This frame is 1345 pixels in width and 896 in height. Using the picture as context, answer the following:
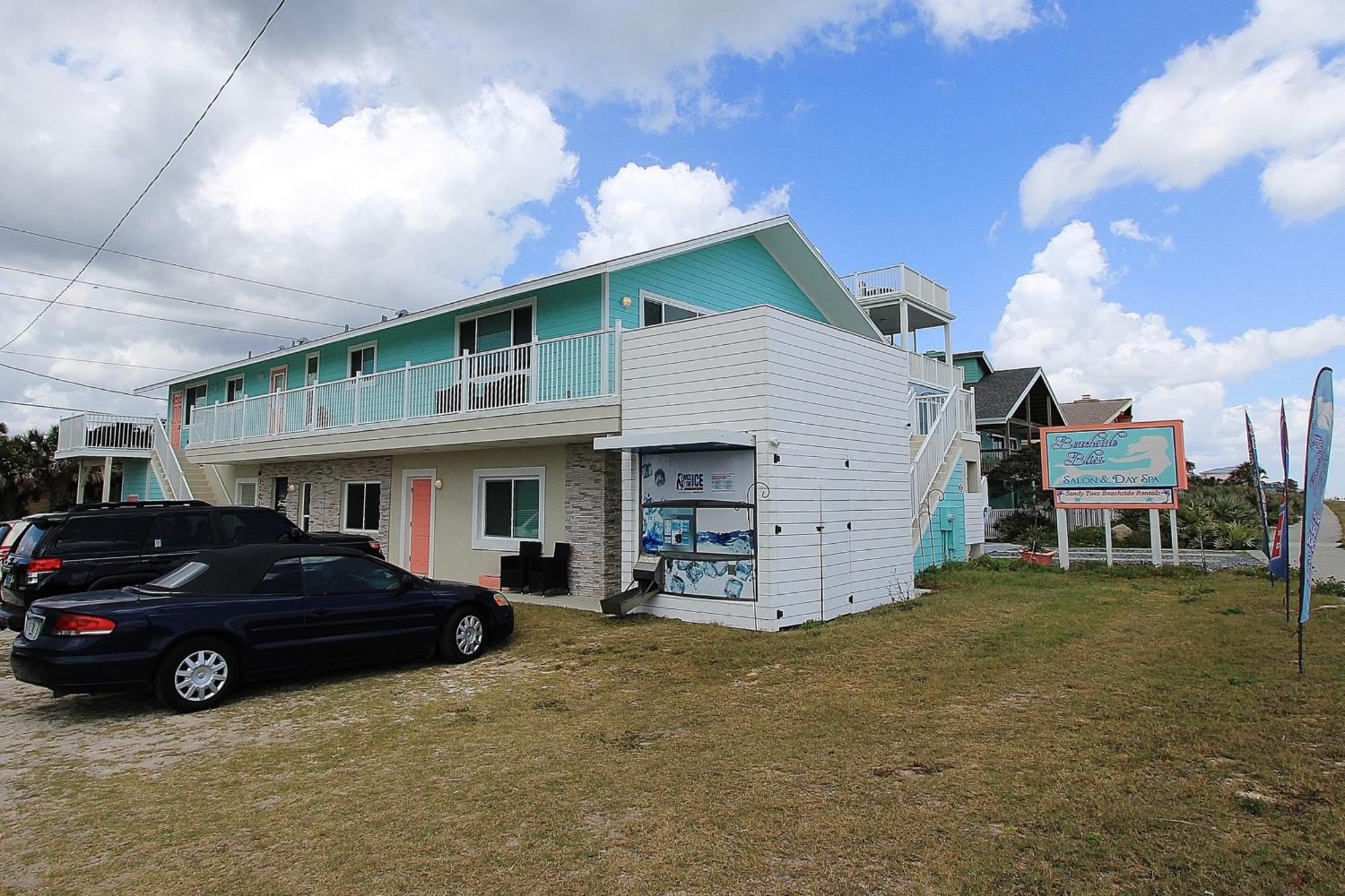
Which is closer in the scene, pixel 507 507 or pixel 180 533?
pixel 180 533

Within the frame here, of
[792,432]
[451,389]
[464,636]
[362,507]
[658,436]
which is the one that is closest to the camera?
[464,636]

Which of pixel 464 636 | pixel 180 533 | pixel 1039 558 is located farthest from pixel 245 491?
pixel 1039 558

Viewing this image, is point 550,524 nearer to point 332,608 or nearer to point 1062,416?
point 332,608

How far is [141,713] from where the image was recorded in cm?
703

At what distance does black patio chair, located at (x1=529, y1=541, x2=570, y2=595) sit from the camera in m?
13.4

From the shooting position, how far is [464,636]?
353 inches

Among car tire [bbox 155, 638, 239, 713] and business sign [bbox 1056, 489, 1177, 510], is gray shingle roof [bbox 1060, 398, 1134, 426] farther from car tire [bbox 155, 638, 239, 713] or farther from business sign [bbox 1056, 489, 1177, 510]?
car tire [bbox 155, 638, 239, 713]

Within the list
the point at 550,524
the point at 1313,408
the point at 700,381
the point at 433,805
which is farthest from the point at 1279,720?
the point at 550,524

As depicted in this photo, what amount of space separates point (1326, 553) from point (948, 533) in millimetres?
9595

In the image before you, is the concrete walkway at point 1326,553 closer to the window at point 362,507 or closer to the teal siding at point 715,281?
the teal siding at point 715,281

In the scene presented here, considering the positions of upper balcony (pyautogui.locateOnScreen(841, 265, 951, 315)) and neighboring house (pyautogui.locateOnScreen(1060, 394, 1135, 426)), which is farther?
neighboring house (pyautogui.locateOnScreen(1060, 394, 1135, 426))

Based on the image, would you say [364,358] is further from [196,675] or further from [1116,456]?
[1116,456]

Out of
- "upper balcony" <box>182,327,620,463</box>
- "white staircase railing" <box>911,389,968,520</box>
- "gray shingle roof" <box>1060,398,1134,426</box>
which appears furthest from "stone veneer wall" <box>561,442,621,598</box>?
"gray shingle roof" <box>1060,398,1134,426</box>

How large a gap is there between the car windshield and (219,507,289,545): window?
337 centimetres
